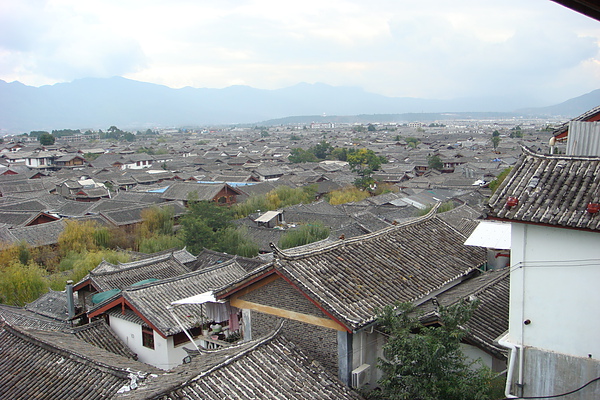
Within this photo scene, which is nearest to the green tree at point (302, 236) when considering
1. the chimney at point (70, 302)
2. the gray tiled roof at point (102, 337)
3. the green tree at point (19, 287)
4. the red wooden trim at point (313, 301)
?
the green tree at point (19, 287)

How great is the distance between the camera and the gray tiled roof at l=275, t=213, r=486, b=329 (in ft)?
22.6

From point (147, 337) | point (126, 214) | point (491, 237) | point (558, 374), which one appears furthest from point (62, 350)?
point (126, 214)

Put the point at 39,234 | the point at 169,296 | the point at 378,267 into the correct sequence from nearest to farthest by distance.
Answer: the point at 378,267, the point at 169,296, the point at 39,234

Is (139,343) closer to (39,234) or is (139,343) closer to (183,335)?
(183,335)

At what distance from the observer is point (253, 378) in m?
6.27

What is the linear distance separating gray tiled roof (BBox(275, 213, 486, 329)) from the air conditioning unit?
2.57 feet

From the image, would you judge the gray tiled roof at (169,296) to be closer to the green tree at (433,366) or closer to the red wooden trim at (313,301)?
the red wooden trim at (313,301)

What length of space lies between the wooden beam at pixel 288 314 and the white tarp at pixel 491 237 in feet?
11.5

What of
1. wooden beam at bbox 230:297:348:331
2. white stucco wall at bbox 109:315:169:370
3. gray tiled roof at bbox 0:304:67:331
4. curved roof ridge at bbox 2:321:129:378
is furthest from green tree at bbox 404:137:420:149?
curved roof ridge at bbox 2:321:129:378

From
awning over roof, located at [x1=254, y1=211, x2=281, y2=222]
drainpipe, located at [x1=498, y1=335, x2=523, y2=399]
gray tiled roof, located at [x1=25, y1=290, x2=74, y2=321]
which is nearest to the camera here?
drainpipe, located at [x1=498, y1=335, x2=523, y2=399]

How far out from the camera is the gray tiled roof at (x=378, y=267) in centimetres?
689

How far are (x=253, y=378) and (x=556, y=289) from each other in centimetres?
374

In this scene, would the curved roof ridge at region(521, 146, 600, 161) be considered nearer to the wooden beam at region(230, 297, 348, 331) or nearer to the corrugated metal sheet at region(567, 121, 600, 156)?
the corrugated metal sheet at region(567, 121, 600, 156)

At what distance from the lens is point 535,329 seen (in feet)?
17.5
